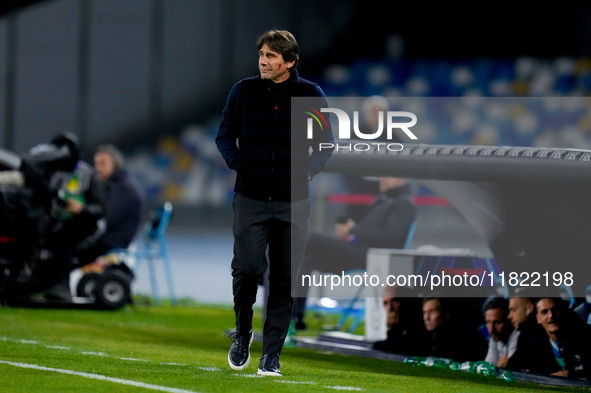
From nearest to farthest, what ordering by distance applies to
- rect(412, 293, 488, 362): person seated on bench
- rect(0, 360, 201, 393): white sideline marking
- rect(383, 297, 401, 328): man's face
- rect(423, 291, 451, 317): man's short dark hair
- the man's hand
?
rect(0, 360, 201, 393): white sideline marking → rect(412, 293, 488, 362): person seated on bench → rect(423, 291, 451, 317): man's short dark hair → rect(383, 297, 401, 328): man's face → the man's hand

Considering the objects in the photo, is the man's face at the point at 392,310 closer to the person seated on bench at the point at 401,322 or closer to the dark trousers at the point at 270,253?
the person seated on bench at the point at 401,322

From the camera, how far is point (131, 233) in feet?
36.1

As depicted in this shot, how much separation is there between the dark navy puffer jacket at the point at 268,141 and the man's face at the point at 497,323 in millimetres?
1793

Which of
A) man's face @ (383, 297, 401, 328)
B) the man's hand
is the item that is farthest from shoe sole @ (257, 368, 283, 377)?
the man's hand

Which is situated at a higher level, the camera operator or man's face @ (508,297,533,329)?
the camera operator

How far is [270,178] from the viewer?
559 centimetres

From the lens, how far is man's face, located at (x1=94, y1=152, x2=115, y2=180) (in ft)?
37.1

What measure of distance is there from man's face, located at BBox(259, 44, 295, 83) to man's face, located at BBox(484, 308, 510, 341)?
2.27 meters

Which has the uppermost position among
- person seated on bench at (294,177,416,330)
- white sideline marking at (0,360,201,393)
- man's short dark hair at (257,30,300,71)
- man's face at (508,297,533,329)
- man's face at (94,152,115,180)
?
man's face at (94,152,115,180)

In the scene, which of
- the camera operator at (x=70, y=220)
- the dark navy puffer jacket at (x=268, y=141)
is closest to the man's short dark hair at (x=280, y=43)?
the dark navy puffer jacket at (x=268, y=141)

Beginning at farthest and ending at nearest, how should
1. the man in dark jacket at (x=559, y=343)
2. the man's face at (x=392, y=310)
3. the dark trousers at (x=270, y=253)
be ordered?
the man's face at (x=392, y=310) → the man in dark jacket at (x=559, y=343) → the dark trousers at (x=270, y=253)

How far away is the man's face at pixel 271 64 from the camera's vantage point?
5.55m

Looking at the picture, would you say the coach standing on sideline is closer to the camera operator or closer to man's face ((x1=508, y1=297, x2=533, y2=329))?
man's face ((x1=508, y1=297, x2=533, y2=329))

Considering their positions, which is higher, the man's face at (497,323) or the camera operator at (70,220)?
the camera operator at (70,220)
